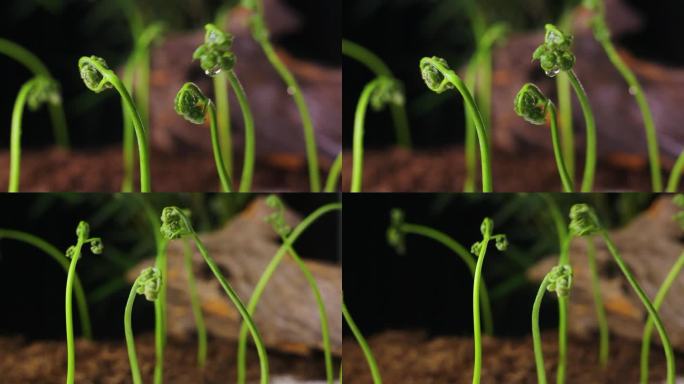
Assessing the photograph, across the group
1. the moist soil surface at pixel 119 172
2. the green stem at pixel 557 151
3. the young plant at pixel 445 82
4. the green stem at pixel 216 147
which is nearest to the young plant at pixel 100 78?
the green stem at pixel 216 147

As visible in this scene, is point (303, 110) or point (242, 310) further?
point (303, 110)

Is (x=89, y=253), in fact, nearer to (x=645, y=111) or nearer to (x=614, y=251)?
(x=614, y=251)

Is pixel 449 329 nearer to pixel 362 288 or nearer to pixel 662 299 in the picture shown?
pixel 362 288

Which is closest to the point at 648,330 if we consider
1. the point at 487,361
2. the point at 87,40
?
the point at 487,361

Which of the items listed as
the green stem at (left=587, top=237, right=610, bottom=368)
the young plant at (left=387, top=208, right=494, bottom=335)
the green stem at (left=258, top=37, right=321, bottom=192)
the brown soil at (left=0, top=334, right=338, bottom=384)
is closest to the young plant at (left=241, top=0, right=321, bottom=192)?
the green stem at (left=258, top=37, right=321, bottom=192)

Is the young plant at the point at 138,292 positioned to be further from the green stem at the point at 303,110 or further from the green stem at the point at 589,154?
the green stem at the point at 589,154

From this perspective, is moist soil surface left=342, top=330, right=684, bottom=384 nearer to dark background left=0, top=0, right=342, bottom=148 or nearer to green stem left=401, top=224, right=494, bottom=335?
green stem left=401, top=224, right=494, bottom=335
